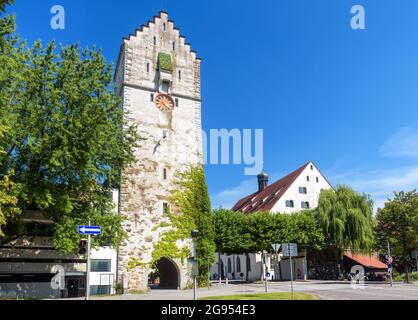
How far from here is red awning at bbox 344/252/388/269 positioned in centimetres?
5016

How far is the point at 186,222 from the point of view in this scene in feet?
118

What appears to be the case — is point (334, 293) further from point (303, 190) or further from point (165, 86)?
point (303, 190)

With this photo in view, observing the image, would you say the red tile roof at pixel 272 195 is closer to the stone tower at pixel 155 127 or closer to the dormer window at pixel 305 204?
the dormer window at pixel 305 204

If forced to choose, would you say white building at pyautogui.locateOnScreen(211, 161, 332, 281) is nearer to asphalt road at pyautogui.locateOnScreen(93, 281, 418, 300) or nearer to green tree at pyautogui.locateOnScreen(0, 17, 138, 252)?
asphalt road at pyautogui.locateOnScreen(93, 281, 418, 300)

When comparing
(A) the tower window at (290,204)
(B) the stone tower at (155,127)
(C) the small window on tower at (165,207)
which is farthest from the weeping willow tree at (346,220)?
(C) the small window on tower at (165,207)

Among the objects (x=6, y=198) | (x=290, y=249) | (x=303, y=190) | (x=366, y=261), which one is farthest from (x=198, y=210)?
(x=303, y=190)

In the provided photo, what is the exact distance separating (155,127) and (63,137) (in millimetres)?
13992

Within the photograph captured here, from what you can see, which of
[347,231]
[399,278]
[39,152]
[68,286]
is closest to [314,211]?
[347,231]

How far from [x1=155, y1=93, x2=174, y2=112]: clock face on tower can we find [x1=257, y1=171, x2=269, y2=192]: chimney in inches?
1711

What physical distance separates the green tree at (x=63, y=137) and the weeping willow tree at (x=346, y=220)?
93.6ft

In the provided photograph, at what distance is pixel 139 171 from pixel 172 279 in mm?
11367
